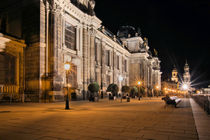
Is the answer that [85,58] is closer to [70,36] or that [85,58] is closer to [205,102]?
[70,36]

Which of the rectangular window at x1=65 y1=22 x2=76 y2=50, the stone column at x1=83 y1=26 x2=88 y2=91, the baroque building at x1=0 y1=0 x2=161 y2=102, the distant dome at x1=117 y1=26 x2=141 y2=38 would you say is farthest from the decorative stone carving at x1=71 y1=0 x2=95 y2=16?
the distant dome at x1=117 y1=26 x2=141 y2=38

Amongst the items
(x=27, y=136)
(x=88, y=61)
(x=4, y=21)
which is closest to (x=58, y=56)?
(x=88, y=61)

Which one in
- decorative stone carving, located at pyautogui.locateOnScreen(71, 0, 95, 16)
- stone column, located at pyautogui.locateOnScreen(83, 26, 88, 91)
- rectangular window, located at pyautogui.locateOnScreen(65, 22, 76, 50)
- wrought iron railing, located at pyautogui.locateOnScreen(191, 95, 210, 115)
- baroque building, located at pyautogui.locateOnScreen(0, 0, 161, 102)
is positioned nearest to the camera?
wrought iron railing, located at pyautogui.locateOnScreen(191, 95, 210, 115)

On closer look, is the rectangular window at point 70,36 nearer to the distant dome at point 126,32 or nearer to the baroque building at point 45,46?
the baroque building at point 45,46

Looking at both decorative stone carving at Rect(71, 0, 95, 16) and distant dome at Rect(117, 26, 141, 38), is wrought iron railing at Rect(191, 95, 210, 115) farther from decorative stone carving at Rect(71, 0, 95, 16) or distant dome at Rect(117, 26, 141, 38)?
distant dome at Rect(117, 26, 141, 38)

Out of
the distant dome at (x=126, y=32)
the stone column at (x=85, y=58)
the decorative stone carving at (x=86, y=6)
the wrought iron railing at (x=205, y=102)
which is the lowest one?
the wrought iron railing at (x=205, y=102)

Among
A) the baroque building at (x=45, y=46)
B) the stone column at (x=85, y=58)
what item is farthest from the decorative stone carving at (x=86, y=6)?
the stone column at (x=85, y=58)

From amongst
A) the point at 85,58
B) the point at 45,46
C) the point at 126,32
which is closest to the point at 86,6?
the point at 85,58

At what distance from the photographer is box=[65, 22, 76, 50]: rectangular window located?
30.9m

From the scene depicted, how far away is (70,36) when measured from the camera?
3172 cm

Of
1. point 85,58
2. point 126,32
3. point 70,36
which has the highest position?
point 126,32

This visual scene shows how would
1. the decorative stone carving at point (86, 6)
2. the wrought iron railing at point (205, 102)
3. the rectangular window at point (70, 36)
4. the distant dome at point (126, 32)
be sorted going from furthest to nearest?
the distant dome at point (126, 32)
the decorative stone carving at point (86, 6)
the rectangular window at point (70, 36)
the wrought iron railing at point (205, 102)

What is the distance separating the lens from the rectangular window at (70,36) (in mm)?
30859

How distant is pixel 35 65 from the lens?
2456 centimetres
